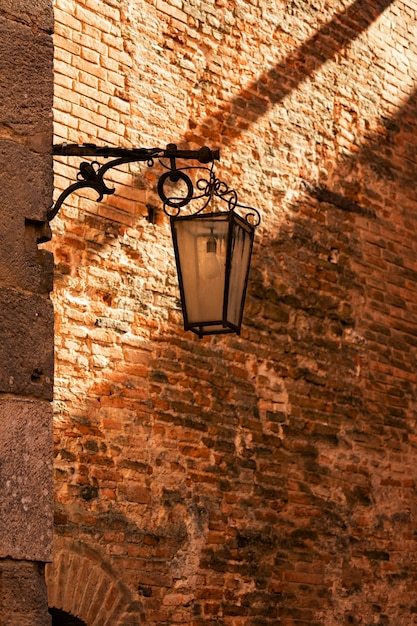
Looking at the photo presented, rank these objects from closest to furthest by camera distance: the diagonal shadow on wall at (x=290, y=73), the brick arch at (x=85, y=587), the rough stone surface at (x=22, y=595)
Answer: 1. the rough stone surface at (x=22, y=595)
2. the brick arch at (x=85, y=587)
3. the diagonal shadow on wall at (x=290, y=73)

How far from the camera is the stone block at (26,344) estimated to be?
2979 millimetres

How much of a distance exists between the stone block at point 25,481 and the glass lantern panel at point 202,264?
1.78m

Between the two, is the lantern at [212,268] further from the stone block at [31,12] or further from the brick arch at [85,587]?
the stone block at [31,12]

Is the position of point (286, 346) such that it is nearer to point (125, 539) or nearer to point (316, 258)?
point (316, 258)

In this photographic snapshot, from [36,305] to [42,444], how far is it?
0.35 metres

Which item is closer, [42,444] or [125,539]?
[42,444]

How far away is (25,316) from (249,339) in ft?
12.6

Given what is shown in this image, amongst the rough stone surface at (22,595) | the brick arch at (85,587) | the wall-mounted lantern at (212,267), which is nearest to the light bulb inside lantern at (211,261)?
the wall-mounted lantern at (212,267)

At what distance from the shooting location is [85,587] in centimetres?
564

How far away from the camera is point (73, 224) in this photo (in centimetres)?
600

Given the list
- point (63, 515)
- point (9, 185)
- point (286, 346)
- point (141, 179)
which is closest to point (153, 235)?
point (141, 179)

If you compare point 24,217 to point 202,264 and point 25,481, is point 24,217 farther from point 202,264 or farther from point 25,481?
point 202,264

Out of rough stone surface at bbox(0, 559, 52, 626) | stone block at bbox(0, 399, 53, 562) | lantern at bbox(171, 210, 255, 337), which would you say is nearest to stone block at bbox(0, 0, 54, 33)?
stone block at bbox(0, 399, 53, 562)

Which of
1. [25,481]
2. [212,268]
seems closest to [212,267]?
[212,268]
